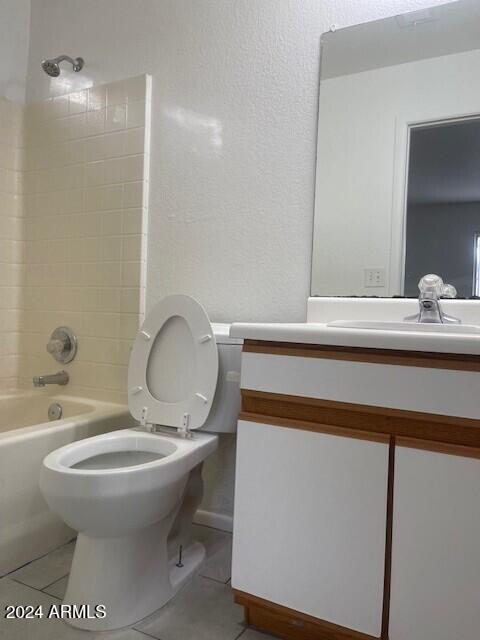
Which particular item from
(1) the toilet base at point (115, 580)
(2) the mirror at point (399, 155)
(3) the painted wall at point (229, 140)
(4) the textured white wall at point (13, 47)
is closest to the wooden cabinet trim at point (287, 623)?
(1) the toilet base at point (115, 580)

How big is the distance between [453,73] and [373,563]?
144cm

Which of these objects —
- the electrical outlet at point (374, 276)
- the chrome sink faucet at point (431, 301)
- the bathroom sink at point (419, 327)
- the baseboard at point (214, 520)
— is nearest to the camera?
the bathroom sink at point (419, 327)

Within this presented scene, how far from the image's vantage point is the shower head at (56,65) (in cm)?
212

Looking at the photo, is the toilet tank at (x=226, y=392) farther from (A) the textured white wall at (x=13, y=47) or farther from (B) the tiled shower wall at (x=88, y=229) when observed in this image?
(A) the textured white wall at (x=13, y=47)

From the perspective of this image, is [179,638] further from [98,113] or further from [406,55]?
[98,113]

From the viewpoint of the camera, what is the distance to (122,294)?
2.09m

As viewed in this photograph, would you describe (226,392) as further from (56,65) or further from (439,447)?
(56,65)

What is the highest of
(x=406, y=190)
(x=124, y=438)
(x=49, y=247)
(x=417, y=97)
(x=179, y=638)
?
(x=417, y=97)

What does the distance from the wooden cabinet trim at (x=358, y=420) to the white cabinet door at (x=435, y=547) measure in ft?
0.13

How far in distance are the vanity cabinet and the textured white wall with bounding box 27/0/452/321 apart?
0.62m

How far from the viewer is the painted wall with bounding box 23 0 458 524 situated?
1.74 metres

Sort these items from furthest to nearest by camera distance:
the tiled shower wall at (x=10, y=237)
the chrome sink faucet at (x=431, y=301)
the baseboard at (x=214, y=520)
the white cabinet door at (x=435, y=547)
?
the tiled shower wall at (x=10, y=237), the baseboard at (x=214, y=520), the chrome sink faucet at (x=431, y=301), the white cabinet door at (x=435, y=547)

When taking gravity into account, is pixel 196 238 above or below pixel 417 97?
below

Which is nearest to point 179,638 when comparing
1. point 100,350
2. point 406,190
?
point 100,350
